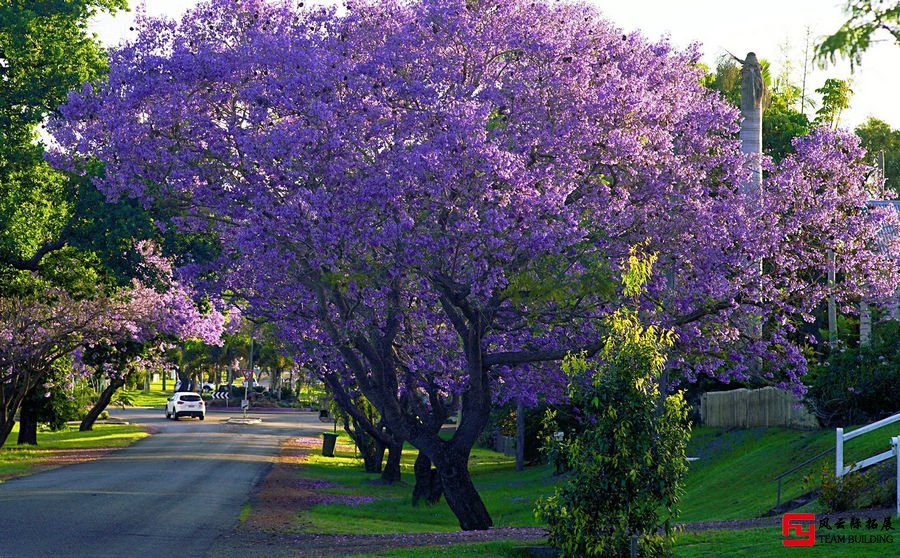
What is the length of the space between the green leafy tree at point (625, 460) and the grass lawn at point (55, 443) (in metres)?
22.3

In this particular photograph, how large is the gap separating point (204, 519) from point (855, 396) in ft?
49.5

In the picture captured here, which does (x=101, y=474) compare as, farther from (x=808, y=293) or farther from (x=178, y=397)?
(x=178, y=397)

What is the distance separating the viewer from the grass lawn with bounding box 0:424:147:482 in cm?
3647

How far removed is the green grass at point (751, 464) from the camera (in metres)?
23.0

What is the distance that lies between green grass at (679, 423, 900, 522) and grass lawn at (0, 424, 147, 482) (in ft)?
61.5

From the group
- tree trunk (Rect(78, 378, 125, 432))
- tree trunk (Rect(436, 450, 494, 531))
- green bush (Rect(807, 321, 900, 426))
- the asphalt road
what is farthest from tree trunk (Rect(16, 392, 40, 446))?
green bush (Rect(807, 321, 900, 426))

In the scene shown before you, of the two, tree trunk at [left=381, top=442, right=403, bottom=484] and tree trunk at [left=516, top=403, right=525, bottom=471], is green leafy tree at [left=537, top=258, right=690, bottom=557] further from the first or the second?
tree trunk at [left=516, top=403, right=525, bottom=471]

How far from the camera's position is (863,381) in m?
26.0

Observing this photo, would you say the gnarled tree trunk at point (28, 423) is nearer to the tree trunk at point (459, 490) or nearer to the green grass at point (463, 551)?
the tree trunk at point (459, 490)

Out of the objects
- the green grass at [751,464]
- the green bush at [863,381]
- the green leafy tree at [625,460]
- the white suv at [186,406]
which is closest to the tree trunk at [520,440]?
the green grass at [751,464]

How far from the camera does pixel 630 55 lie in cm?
1997

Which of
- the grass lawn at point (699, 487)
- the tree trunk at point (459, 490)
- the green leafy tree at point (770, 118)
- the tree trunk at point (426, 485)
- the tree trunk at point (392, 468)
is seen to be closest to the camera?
the tree trunk at point (459, 490)

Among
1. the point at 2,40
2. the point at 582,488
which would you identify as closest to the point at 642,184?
the point at 582,488

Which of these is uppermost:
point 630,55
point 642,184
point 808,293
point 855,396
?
point 630,55
